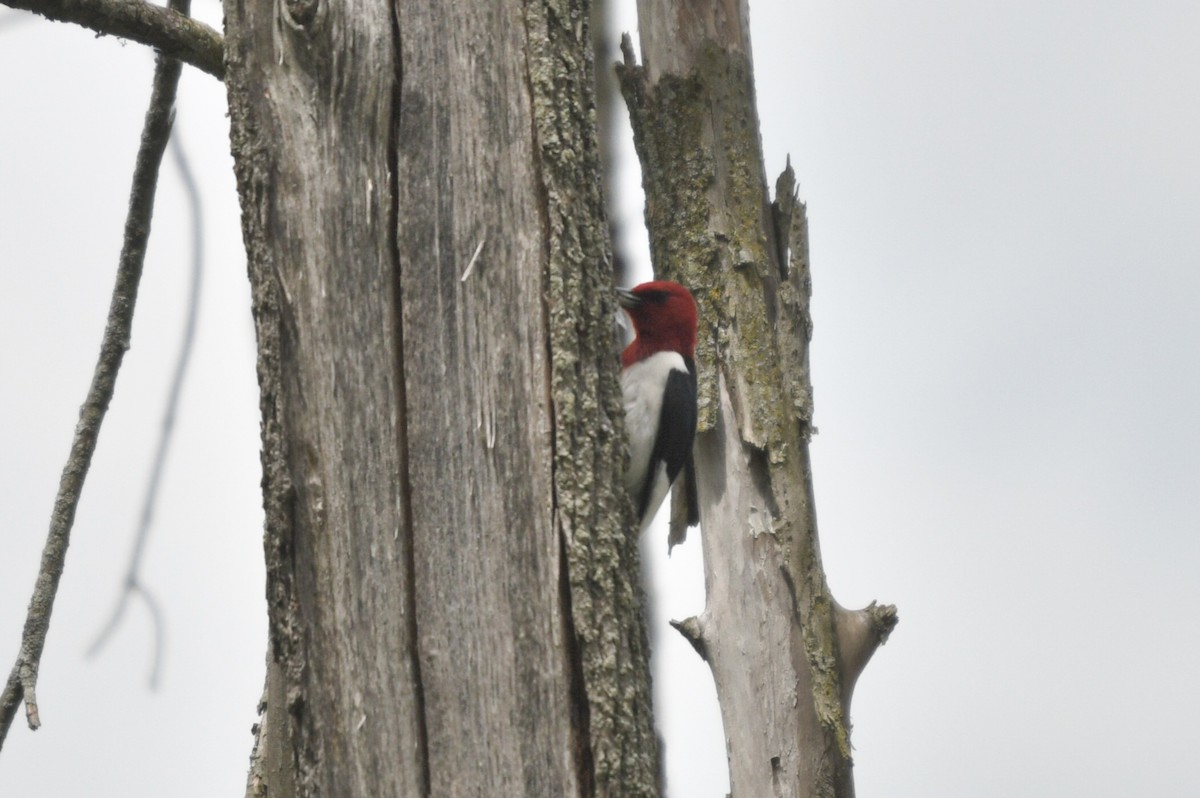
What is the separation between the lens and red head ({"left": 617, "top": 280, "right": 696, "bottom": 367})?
387 cm

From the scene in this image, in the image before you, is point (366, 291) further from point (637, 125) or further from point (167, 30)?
point (637, 125)

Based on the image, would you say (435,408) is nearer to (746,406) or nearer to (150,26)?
(150,26)

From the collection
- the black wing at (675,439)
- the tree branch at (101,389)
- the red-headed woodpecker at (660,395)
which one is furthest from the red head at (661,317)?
the tree branch at (101,389)

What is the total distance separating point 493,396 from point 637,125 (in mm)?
2325

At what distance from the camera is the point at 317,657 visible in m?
1.74

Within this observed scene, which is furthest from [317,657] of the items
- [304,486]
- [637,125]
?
[637,125]

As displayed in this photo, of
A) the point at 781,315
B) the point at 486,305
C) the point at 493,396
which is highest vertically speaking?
the point at 781,315

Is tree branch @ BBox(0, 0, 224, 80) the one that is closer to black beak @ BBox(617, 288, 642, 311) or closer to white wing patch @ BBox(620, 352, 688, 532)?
white wing patch @ BBox(620, 352, 688, 532)

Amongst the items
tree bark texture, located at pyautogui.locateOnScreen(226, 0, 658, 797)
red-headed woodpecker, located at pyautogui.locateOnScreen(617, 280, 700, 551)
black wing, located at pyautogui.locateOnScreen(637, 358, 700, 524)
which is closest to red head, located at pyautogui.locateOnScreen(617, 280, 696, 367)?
red-headed woodpecker, located at pyautogui.locateOnScreen(617, 280, 700, 551)

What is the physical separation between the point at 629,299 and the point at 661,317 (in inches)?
7.5

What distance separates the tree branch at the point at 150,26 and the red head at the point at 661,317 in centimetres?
168

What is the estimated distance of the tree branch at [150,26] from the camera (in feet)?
7.72

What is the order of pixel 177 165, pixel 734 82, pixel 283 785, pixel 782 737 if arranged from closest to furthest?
pixel 283 785 → pixel 177 165 → pixel 782 737 → pixel 734 82

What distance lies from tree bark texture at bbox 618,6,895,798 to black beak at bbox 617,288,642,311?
0.14 metres
